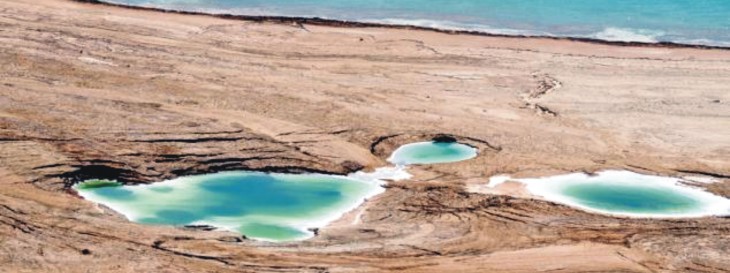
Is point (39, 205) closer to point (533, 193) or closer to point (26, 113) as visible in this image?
point (26, 113)

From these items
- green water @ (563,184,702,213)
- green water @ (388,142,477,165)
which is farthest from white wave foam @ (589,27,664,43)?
green water @ (563,184,702,213)

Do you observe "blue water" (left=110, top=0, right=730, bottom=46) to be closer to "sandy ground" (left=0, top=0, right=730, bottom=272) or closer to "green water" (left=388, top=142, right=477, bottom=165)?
"sandy ground" (left=0, top=0, right=730, bottom=272)

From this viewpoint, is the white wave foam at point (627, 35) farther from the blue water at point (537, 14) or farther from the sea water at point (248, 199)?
the sea water at point (248, 199)

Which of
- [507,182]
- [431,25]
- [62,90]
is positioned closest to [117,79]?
[62,90]

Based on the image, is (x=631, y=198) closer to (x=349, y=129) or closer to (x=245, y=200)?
(x=349, y=129)

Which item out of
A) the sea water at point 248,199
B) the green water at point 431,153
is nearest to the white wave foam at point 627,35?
the green water at point 431,153

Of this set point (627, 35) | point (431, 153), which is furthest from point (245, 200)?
point (627, 35)
